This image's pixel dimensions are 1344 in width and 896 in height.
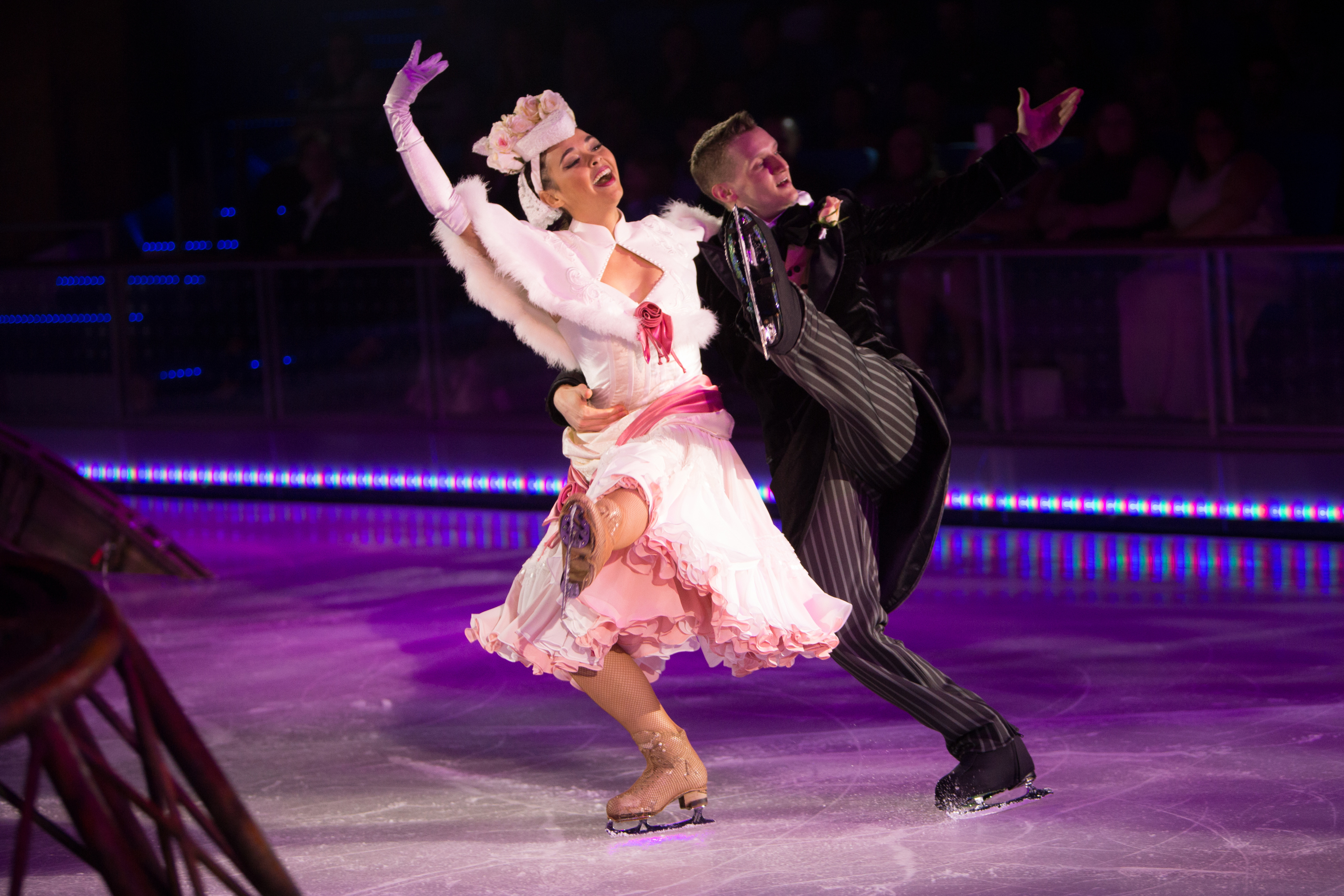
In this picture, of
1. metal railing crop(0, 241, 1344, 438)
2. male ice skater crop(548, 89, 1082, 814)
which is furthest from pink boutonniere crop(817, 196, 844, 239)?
metal railing crop(0, 241, 1344, 438)

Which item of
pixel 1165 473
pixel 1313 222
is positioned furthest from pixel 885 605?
pixel 1313 222

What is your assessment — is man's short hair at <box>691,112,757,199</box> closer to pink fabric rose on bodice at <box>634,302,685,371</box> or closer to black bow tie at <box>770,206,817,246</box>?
black bow tie at <box>770,206,817,246</box>

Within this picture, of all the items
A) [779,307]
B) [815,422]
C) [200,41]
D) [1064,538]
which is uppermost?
[200,41]

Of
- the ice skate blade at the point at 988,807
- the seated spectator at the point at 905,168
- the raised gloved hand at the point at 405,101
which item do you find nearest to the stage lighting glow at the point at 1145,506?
the seated spectator at the point at 905,168

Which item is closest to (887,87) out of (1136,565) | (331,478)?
(331,478)

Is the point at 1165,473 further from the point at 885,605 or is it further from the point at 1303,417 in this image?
the point at 885,605

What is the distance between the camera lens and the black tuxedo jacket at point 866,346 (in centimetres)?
312

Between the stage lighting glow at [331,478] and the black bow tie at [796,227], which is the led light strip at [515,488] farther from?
the black bow tie at [796,227]

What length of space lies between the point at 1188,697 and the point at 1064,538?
191cm

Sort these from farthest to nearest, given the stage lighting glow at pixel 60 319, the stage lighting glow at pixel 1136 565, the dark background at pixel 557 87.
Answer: the stage lighting glow at pixel 60 319
the dark background at pixel 557 87
the stage lighting glow at pixel 1136 565

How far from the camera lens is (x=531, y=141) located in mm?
3211

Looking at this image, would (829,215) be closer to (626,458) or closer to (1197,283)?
(626,458)

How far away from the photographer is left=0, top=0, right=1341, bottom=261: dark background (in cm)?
724

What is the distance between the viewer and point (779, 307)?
9.32 ft
